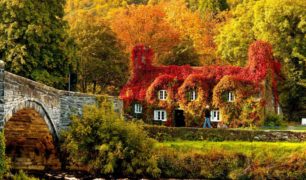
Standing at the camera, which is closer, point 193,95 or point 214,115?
point 214,115

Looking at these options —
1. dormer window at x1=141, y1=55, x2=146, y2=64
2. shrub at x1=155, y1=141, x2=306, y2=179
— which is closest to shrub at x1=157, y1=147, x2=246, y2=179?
shrub at x1=155, y1=141, x2=306, y2=179

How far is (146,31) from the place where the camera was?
60438 millimetres

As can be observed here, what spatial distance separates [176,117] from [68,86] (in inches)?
360

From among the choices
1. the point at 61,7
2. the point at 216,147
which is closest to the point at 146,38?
the point at 61,7

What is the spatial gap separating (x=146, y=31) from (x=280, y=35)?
48.3 ft

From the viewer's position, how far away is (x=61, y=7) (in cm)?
4353

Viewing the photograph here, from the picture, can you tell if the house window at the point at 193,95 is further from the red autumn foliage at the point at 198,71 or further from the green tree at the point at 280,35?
the green tree at the point at 280,35

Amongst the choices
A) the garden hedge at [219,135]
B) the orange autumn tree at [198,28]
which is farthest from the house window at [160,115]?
the orange autumn tree at [198,28]

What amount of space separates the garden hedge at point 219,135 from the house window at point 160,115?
494 inches

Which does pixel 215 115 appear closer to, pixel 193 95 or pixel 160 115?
pixel 193 95

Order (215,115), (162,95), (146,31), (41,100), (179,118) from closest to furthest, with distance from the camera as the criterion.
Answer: (41,100) < (215,115) < (179,118) < (162,95) < (146,31)

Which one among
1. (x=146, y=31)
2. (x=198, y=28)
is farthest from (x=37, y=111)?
(x=198, y=28)

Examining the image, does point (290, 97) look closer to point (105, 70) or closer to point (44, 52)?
point (105, 70)

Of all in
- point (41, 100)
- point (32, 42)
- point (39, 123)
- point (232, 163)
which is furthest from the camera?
point (32, 42)
